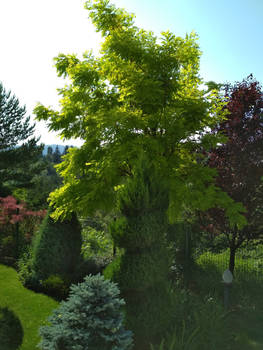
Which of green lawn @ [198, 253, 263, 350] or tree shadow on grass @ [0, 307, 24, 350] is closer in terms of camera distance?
Answer: tree shadow on grass @ [0, 307, 24, 350]

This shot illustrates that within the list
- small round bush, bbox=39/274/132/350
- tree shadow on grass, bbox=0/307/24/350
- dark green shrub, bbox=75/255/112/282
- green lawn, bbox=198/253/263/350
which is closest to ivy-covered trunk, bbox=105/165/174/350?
small round bush, bbox=39/274/132/350

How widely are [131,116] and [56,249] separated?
4.60 metres

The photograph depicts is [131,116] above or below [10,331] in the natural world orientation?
above

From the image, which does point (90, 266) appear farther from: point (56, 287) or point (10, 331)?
point (10, 331)

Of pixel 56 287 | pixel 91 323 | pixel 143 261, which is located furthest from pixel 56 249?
pixel 91 323

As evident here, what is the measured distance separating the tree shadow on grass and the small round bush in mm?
1720

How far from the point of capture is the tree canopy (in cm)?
846

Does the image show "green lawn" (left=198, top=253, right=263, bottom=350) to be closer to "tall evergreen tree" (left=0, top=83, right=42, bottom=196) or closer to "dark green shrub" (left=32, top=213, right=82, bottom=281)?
"dark green shrub" (left=32, top=213, right=82, bottom=281)

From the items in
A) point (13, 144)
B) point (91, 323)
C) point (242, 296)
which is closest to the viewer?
point (91, 323)

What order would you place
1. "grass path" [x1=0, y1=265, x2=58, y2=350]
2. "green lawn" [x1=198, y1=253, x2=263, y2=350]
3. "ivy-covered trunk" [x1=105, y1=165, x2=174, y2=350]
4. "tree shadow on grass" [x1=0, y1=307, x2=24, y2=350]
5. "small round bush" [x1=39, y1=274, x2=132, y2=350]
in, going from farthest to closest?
"green lawn" [x1=198, y1=253, x2=263, y2=350] < "grass path" [x1=0, y1=265, x2=58, y2=350] < "tree shadow on grass" [x1=0, y1=307, x2=24, y2=350] < "ivy-covered trunk" [x1=105, y1=165, x2=174, y2=350] < "small round bush" [x1=39, y1=274, x2=132, y2=350]

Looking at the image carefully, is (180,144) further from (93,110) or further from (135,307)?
(135,307)

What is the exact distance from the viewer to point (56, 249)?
934cm

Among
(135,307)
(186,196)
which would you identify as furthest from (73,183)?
(135,307)

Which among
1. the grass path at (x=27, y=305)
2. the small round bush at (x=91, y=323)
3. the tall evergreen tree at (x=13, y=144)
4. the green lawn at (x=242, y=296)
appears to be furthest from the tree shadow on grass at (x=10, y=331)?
the tall evergreen tree at (x=13, y=144)
